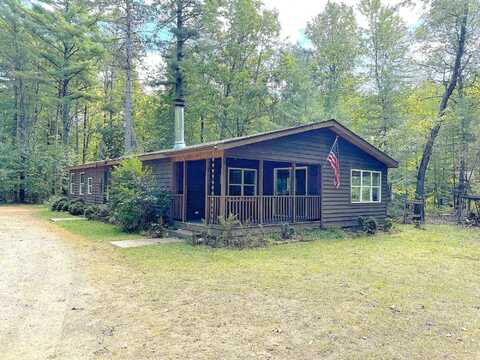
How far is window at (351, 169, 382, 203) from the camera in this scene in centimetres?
1363

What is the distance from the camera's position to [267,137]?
1030 cm

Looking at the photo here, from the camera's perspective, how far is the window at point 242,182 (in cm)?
1236

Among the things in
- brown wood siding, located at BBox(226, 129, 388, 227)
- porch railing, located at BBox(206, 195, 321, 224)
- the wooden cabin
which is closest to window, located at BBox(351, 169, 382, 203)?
the wooden cabin

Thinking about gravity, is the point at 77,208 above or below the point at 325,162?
below

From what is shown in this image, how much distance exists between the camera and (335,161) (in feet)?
39.3

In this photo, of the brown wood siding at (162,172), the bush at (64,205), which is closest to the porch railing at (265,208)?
the brown wood siding at (162,172)

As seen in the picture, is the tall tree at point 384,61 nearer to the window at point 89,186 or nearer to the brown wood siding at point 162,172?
the brown wood siding at point 162,172

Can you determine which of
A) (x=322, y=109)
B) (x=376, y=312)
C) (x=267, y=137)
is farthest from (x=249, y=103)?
(x=376, y=312)

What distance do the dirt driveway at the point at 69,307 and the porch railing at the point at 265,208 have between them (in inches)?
120

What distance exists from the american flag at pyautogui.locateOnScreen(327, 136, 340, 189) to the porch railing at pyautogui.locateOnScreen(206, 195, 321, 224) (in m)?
0.91

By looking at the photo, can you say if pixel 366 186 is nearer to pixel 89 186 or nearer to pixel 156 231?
pixel 156 231

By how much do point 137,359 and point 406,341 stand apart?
2.71m

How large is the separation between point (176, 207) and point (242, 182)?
2491 mm

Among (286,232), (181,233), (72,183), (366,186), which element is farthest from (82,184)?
(366,186)
